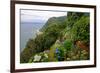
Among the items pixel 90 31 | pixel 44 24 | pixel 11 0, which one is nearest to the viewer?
pixel 11 0

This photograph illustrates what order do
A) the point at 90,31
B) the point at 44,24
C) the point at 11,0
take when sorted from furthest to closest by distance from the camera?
the point at 90,31, the point at 44,24, the point at 11,0

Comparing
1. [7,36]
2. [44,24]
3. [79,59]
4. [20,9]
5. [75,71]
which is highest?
[20,9]

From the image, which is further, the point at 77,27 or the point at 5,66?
the point at 77,27

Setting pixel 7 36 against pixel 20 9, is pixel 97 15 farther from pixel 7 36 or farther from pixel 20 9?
pixel 7 36

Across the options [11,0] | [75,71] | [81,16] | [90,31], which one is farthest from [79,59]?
[11,0]

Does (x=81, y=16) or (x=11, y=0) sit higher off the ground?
(x=11, y=0)

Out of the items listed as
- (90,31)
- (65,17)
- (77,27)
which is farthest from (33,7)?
(90,31)
